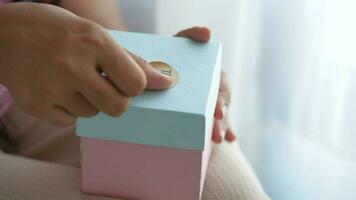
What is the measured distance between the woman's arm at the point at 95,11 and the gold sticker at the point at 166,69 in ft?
0.88

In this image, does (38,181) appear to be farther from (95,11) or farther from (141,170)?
(95,11)

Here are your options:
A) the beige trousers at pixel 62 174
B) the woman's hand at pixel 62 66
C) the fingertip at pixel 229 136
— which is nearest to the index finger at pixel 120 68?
the woman's hand at pixel 62 66

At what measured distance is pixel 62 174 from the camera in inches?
25.2

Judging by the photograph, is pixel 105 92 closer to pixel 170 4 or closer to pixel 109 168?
pixel 109 168

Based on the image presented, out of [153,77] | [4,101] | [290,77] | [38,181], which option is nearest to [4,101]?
[4,101]

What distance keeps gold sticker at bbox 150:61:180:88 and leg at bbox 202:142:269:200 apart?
0.12m

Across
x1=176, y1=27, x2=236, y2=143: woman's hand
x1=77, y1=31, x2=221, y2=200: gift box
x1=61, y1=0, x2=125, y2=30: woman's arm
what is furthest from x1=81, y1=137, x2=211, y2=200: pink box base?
x1=61, y1=0, x2=125, y2=30: woman's arm

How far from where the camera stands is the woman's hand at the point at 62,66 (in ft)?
1.62

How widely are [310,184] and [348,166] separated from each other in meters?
0.07

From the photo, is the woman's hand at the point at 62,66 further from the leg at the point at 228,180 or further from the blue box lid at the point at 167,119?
the leg at the point at 228,180

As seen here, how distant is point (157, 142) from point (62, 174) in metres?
0.13

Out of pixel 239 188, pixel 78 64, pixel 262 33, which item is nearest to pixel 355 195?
pixel 262 33

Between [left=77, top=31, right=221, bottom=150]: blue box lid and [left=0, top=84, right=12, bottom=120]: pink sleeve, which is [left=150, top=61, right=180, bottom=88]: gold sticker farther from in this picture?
[left=0, top=84, right=12, bottom=120]: pink sleeve

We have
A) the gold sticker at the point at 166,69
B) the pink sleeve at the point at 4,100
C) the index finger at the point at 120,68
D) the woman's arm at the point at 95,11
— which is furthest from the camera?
the woman's arm at the point at 95,11
